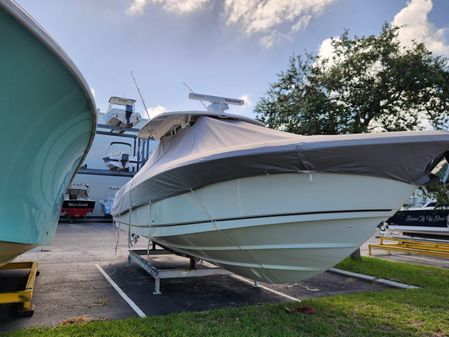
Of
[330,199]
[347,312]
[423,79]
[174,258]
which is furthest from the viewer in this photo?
[174,258]

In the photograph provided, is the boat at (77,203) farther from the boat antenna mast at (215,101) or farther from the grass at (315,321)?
the grass at (315,321)

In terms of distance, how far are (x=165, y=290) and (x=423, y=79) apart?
6.56m

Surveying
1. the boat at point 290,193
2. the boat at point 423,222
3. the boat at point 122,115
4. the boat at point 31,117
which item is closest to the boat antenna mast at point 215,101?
the boat at point 290,193

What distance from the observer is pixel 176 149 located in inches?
224

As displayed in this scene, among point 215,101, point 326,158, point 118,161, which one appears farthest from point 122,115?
point 326,158

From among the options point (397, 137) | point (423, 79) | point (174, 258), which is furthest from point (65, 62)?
point (423, 79)

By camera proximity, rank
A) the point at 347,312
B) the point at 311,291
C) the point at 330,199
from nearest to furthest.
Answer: the point at 330,199, the point at 347,312, the point at 311,291

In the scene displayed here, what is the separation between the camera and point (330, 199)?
12.0 feet

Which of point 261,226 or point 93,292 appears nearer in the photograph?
point 261,226

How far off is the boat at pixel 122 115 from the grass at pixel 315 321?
15.5 metres

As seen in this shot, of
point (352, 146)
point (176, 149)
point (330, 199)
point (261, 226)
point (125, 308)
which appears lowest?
point (125, 308)

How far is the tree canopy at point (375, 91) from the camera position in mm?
7746

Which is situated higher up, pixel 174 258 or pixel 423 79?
pixel 423 79

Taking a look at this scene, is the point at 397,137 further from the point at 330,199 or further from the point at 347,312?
the point at 347,312
